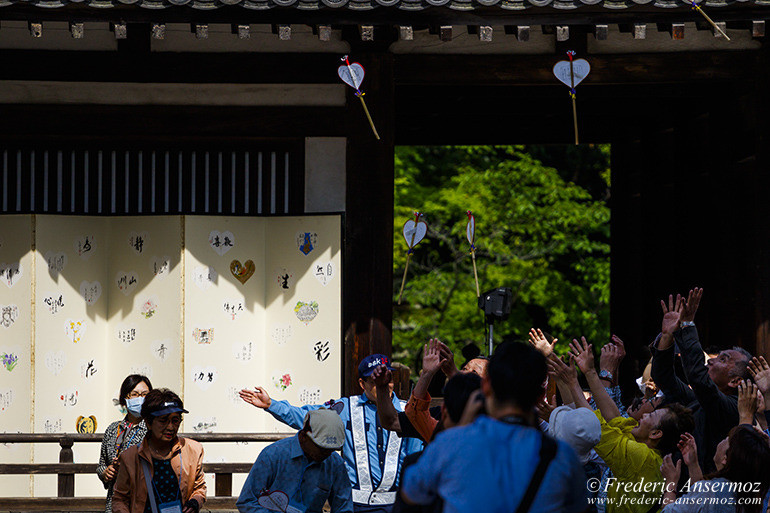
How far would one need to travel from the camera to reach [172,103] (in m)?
8.96

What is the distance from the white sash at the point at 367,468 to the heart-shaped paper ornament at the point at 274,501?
3.13ft

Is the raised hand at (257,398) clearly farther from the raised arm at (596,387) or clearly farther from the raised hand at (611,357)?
the raised hand at (611,357)

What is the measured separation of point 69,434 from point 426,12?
15.1 ft

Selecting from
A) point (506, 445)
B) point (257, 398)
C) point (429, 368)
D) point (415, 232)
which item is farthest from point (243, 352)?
point (506, 445)

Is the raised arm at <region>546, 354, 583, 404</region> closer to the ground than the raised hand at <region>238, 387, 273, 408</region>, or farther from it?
farther from it

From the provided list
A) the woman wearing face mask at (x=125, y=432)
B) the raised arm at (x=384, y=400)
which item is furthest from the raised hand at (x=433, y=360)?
the woman wearing face mask at (x=125, y=432)

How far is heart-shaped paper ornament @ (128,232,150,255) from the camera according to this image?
9023 millimetres

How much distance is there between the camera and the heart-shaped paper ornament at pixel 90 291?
9000 mm

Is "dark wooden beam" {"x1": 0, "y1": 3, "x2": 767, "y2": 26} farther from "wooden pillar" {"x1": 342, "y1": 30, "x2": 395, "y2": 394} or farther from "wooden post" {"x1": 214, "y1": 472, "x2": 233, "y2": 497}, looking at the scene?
"wooden post" {"x1": 214, "y1": 472, "x2": 233, "y2": 497}

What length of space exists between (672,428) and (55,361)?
5.70 meters

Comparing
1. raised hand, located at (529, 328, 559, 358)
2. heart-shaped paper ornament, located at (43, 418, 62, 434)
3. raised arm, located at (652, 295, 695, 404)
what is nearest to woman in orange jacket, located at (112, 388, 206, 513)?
raised hand, located at (529, 328, 559, 358)

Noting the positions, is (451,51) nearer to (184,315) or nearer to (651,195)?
(184,315)

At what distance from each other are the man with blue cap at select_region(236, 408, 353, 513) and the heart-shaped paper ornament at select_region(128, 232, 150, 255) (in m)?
4.01

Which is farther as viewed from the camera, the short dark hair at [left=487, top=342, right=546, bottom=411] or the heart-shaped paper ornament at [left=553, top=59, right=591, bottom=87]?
the heart-shaped paper ornament at [left=553, top=59, right=591, bottom=87]
